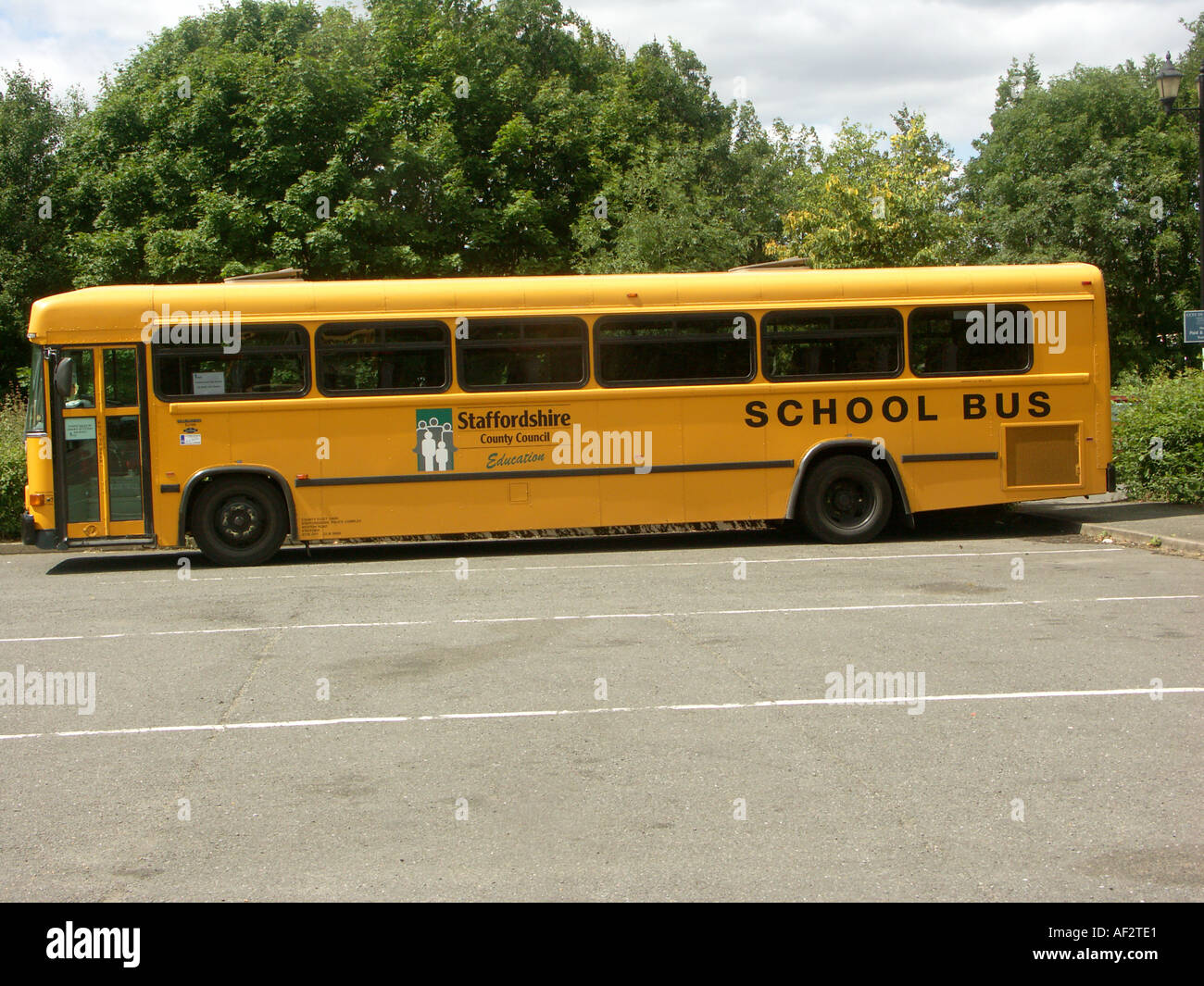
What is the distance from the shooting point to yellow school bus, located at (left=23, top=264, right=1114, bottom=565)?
13.4m

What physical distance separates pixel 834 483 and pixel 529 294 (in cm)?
417

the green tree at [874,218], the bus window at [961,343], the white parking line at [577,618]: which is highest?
→ the green tree at [874,218]

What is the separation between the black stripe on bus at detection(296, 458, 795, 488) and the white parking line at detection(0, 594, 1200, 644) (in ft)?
13.2

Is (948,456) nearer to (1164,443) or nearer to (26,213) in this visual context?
(1164,443)

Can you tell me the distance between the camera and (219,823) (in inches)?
201

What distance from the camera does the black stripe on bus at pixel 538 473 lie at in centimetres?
1368

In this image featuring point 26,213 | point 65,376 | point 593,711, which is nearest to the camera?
point 593,711

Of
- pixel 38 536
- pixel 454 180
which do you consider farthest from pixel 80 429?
pixel 454 180

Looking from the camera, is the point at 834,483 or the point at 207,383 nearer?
the point at 207,383

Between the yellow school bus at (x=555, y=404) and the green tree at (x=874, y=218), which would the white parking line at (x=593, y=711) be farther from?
the green tree at (x=874, y=218)

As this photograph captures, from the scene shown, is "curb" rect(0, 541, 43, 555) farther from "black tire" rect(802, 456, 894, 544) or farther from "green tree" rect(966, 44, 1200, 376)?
"green tree" rect(966, 44, 1200, 376)

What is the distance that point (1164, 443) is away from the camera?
1602cm

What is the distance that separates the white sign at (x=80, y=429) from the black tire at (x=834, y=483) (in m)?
7.95

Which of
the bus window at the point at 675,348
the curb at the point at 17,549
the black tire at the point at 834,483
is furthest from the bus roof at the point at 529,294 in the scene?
the curb at the point at 17,549
